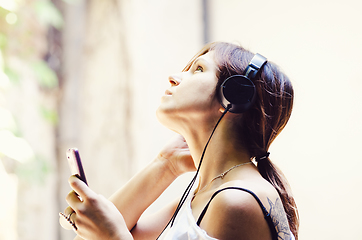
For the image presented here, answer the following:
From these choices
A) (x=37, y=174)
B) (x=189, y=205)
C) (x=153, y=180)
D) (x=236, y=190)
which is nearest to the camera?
(x=236, y=190)

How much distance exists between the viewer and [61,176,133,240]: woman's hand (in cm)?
61

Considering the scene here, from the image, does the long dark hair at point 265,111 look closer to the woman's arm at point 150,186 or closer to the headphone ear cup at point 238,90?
the headphone ear cup at point 238,90

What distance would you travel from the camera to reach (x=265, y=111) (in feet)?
2.30

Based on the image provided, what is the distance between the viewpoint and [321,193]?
127cm

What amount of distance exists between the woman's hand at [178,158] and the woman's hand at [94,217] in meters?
0.28

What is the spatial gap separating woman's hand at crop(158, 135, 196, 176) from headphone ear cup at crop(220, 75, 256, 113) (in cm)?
29

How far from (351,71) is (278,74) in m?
0.64

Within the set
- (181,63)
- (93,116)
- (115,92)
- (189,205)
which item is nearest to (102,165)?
(93,116)

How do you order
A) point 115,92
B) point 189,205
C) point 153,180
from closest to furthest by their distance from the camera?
point 189,205, point 153,180, point 115,92

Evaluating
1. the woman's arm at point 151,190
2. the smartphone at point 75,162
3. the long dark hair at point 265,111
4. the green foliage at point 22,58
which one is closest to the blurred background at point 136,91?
the green foliage at point 22,58

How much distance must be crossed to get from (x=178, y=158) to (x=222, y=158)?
218mm

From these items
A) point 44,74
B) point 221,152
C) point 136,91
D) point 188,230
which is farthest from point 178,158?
point 44,74

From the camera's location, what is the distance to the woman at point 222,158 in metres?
0.57

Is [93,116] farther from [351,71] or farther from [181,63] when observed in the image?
[351,71]
